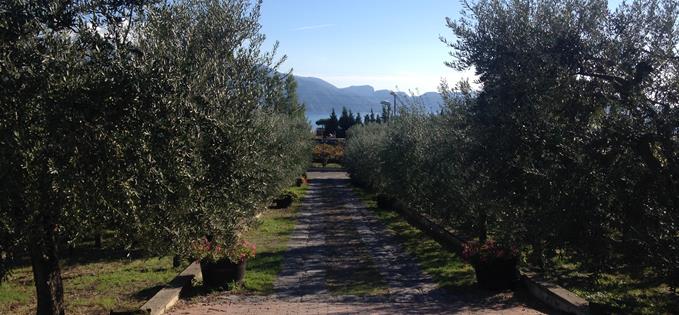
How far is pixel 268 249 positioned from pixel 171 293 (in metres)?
6.60

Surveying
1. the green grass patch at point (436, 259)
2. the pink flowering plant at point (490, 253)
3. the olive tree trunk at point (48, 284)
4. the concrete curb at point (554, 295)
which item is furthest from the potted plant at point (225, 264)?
the concrete curb at point (554, 295)

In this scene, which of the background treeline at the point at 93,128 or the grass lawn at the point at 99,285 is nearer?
the background treeline at the point at 93,128

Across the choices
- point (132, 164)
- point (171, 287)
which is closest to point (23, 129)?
point (132, 164)

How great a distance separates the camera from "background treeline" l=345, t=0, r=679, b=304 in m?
5.48

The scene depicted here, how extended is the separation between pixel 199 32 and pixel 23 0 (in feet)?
12.4

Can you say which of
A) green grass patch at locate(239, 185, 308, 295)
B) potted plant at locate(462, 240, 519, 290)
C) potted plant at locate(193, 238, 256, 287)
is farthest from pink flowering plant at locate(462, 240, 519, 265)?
potted plant at locate(193, 238, 256, 287)

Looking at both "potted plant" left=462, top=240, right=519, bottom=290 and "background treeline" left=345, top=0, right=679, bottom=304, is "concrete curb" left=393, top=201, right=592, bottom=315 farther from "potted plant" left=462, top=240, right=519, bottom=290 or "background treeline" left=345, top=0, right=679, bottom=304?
"background treeline" left=345, top=0, right=679, bottom=304

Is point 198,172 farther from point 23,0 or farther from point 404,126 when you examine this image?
point 404,126

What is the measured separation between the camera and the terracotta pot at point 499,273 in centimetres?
983

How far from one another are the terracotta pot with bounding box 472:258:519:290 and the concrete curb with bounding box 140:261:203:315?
4827mm

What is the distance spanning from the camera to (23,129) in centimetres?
480

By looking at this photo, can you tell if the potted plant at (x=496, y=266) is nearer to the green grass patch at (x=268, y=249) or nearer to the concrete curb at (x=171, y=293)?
the green grass patch at (x=268, y=249)

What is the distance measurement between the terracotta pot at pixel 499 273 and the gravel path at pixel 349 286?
8.9 inches

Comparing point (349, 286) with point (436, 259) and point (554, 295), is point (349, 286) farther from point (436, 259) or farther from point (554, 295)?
point (554, 295)
